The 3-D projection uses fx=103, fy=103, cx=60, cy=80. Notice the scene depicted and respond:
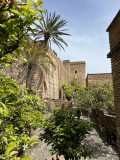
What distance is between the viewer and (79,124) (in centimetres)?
307

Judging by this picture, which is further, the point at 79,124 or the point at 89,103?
the point at 89,103

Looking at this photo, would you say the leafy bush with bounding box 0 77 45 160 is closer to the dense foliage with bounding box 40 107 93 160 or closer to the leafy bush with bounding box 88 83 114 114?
the dense foliage with bounding box 40 107 93 160

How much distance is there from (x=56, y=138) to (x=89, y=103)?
927 centimetres

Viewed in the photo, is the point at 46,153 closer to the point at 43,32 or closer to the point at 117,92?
the point at 117,92

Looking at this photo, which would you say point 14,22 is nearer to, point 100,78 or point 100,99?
point 100,99

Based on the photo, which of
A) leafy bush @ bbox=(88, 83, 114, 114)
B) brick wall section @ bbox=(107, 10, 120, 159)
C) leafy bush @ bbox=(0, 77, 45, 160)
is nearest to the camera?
leafy bush @ bbox=(0, 77, 45, 160)

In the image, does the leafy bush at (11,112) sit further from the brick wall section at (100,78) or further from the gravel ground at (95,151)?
the brick wall section at (100,78)

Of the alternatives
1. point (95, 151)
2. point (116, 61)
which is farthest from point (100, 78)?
point (116, 61)

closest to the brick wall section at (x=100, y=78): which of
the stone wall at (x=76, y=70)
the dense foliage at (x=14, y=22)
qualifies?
the stone wall at (x=76, y=70)

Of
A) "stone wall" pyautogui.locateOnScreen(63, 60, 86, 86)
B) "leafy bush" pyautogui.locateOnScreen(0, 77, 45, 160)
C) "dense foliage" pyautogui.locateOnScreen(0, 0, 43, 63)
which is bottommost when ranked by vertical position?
"leafy bush" pyautogui.locateOnScreen(0, 77, 45, 160)

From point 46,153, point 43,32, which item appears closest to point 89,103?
point 46,153

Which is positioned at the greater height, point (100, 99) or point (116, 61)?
point (116, 61)

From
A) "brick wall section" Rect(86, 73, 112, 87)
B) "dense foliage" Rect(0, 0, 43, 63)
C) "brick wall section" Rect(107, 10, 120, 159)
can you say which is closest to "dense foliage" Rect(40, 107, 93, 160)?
"brick wall section" Rect(107, 10, 120, 159)

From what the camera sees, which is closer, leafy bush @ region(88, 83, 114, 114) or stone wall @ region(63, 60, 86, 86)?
leafy bush @ region(88, 83, 114, 114)
